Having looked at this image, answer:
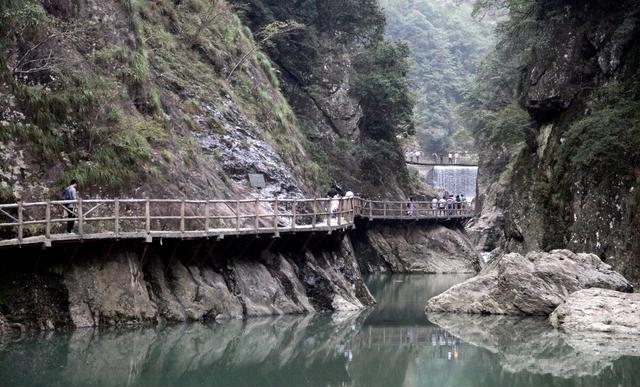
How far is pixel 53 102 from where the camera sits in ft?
67.9

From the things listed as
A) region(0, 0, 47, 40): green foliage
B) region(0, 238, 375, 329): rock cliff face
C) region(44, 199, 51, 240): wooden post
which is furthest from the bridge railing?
region(44, 199, 51, 240): wooden post

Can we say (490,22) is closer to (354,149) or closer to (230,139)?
(354,149)

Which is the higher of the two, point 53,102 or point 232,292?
point 53,102

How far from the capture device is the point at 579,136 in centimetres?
2678

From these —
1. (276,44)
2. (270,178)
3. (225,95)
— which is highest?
(276,44)

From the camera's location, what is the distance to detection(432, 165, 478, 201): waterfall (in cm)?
6656

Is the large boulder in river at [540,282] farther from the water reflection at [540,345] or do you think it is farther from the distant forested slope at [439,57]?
the distant forested slope at [439,57]

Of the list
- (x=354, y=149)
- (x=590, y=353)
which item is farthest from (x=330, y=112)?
(x=590, y=353)

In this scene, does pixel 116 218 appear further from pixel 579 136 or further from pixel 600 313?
pixel 579 136

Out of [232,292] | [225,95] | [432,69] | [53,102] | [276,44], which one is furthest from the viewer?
[432,69]

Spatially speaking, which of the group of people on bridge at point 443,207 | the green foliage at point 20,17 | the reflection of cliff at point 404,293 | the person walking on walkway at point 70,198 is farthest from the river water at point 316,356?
the group of people on bridge at point 443,207

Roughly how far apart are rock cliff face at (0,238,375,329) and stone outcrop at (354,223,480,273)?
16.0m

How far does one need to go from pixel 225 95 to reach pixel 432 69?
71444mm

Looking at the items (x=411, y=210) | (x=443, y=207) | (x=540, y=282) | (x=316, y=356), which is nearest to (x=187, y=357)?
(x=316, y=356)
